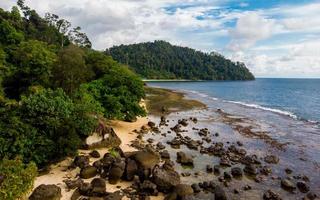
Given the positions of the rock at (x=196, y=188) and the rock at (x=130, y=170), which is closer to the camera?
the rock at (x=196, y=188)

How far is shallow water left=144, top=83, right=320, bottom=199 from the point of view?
28281mm

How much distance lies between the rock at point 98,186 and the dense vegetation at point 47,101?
4802 mm

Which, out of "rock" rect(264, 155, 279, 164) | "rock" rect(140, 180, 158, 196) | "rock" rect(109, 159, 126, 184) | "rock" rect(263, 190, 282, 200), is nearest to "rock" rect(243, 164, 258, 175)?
"rock" rect(264, 155, 279, 164)

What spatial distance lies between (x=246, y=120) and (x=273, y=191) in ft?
121

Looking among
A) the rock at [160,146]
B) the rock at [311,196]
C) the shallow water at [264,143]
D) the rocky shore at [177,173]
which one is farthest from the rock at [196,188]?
the rock at [160,146]

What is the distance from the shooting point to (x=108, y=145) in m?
35.2

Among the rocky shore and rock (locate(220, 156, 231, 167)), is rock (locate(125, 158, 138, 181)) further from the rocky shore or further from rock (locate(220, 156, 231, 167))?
rock (locate(220, 156, 231, 167))

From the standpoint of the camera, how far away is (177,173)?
94.2ft

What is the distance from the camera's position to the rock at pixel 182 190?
945 inches

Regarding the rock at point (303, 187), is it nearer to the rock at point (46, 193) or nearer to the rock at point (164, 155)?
the rock at point (164, 155)

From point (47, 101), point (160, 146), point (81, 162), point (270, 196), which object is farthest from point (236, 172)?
point (47, 101)

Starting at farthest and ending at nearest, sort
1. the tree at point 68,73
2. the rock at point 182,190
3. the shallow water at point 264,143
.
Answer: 1. the tree at point 68,73
2. the shallow water at point 264,143
3. the rock at point 182,190

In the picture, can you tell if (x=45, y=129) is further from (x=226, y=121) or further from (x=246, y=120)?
(x=246, y=120)

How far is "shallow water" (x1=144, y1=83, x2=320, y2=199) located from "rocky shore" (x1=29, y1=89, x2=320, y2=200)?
10cm
